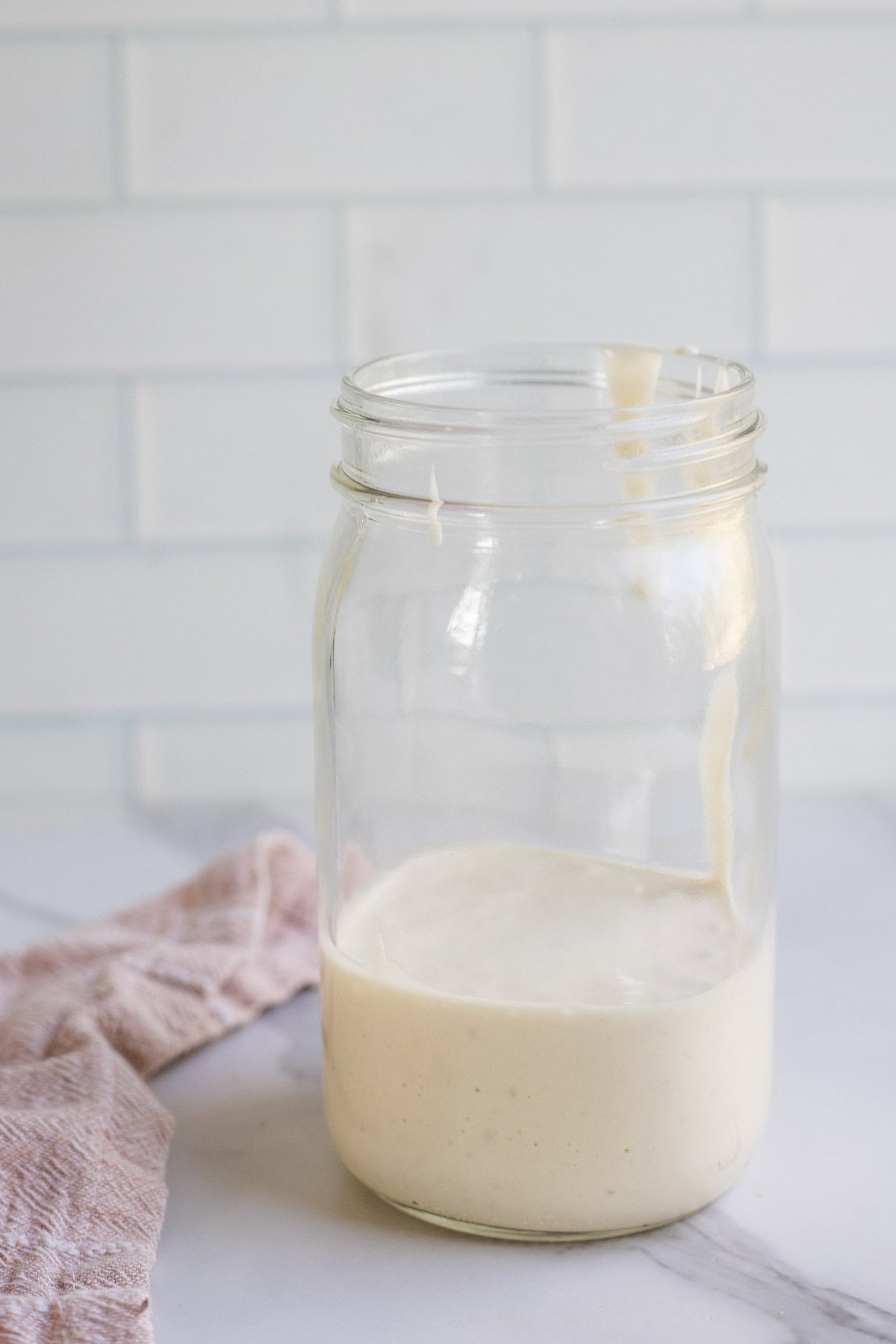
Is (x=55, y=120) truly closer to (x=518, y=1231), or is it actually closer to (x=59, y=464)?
(x=59, y=464)

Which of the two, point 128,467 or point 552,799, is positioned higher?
point 128,467

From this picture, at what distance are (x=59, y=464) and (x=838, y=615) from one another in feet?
1.64

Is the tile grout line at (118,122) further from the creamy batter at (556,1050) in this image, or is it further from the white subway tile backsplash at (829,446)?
the creamy batter at (556,1050)

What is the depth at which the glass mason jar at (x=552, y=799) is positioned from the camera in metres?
0.53

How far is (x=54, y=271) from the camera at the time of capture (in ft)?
3.12

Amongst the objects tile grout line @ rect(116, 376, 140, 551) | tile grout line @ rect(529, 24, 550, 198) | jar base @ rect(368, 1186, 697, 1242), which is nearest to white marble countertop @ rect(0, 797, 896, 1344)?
jar base @ rect(368, 1186, 697, 1242)

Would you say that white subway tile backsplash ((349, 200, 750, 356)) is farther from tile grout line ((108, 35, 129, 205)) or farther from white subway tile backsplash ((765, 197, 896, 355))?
tile grout line ((108, 35, 129, 205))

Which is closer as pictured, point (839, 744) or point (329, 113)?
point (329, 113)

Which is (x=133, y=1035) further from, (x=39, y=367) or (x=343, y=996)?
(x=39, y=367)

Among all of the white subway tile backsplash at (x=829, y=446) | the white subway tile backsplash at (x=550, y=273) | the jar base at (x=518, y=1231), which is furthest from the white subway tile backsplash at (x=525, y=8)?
the jar base at (x=518, y=1231)

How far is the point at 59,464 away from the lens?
979 mm

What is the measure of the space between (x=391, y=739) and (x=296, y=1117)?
0.57ft

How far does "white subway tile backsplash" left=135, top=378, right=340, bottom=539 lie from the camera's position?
97cm

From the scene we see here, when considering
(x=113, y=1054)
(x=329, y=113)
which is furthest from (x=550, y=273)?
(x=113, y=1054)
